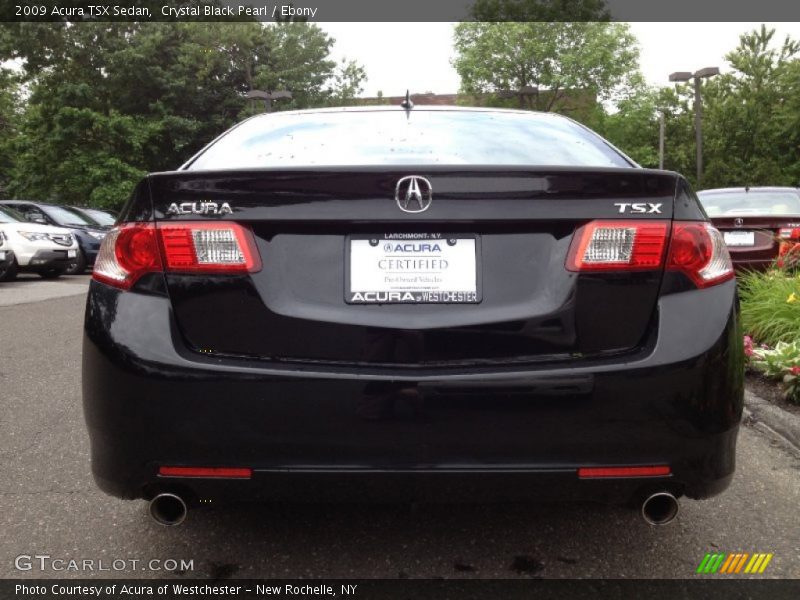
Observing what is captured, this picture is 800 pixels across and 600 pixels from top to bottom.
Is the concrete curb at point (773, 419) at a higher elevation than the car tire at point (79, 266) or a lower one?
higher

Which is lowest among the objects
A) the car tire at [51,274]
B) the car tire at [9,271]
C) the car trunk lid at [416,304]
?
the car tire at [51,274]

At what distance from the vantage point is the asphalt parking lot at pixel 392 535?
257 cm

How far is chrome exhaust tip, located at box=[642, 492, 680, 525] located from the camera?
2.23 metres

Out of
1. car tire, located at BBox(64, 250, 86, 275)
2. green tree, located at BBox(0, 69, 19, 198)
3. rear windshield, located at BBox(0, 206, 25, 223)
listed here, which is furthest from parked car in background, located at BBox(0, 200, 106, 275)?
green tree, located at BBox(0, 69, 19, 198)

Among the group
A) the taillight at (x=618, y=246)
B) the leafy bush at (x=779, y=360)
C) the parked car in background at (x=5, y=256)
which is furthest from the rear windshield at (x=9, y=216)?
the taillight at (x=618, y=246)

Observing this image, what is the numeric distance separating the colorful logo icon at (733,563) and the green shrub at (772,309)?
10.5 feet

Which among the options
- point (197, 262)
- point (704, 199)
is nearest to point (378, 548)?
point (197, 262)

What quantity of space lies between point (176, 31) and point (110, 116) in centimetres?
560

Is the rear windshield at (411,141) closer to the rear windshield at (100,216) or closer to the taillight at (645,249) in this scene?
the taillight at (645,249)

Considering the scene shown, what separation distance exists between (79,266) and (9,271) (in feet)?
7.80

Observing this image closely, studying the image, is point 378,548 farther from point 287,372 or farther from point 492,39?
point 492,39

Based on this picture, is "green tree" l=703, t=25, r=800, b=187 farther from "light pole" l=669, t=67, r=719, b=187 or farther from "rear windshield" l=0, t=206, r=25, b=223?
"rear windshield" l=0, t=206, r=25, b=223

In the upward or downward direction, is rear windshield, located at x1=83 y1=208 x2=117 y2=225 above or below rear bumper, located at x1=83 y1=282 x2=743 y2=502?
A: below

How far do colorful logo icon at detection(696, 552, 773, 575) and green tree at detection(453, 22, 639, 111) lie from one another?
4266 cm
